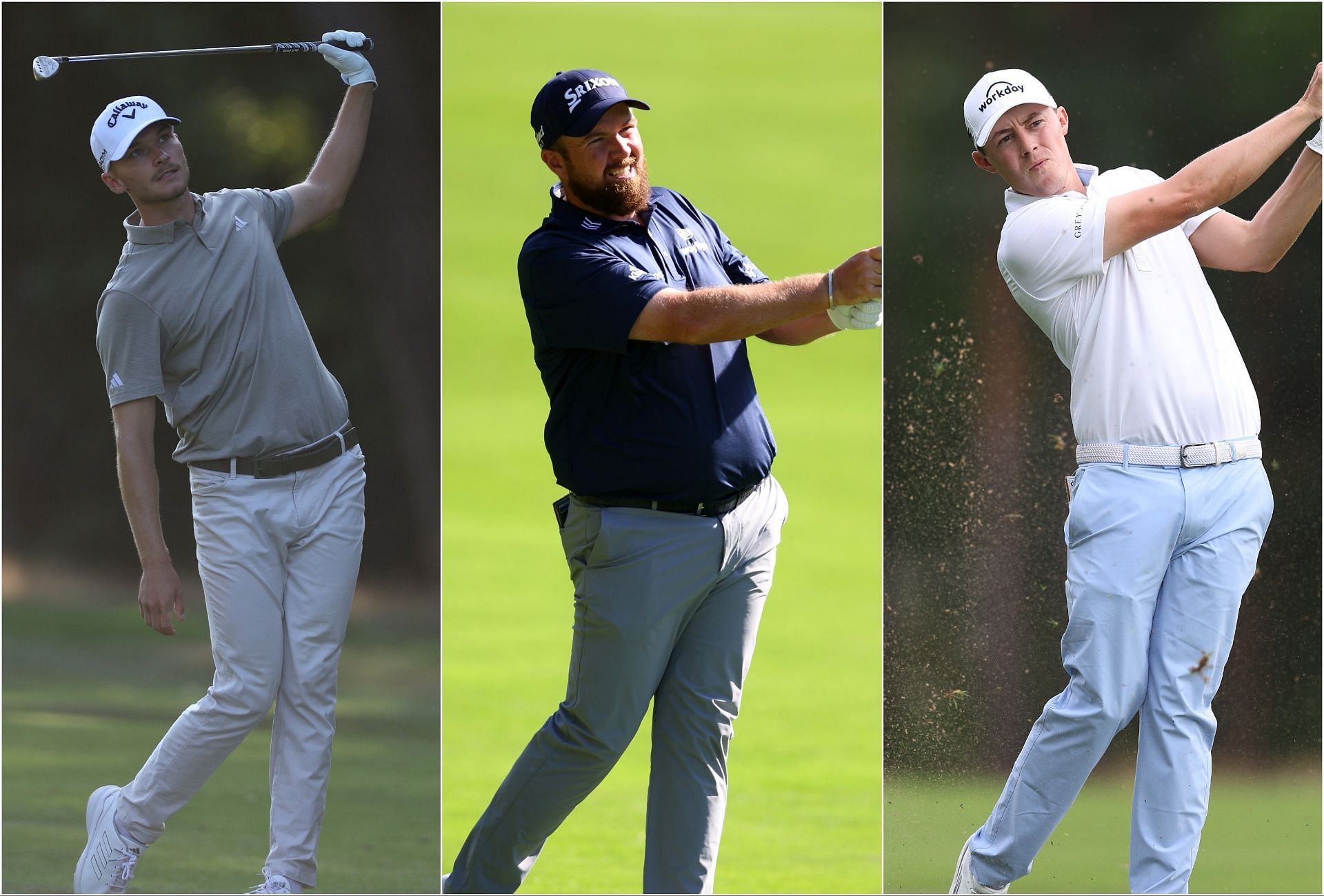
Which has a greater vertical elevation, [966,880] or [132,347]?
[132,347]

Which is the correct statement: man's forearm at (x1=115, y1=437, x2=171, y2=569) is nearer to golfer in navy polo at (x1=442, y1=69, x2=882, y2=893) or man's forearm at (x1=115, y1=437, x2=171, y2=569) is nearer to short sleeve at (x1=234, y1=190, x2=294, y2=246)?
short sleeve at (x1=234, y1=190, x2=294, y2=246)

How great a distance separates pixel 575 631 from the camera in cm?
315

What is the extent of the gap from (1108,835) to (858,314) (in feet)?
4.12

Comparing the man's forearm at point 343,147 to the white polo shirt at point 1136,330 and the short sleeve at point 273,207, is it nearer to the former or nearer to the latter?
the short sleeve at point 273,207

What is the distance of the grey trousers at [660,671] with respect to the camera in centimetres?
306

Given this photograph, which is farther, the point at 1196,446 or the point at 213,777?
the point at 213,777

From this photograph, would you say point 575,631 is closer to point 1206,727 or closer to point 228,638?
point 228,638

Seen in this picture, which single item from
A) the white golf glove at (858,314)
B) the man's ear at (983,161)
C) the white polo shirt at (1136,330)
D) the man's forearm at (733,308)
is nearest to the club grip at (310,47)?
the man's forearm at (733,308)

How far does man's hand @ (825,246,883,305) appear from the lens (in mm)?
2809

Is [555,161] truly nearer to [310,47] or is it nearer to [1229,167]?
[310,47]

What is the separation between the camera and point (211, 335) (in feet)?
10.4

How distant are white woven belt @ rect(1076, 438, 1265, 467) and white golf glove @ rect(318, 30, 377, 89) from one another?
1.62 meters

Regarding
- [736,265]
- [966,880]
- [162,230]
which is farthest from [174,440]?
[966,880]

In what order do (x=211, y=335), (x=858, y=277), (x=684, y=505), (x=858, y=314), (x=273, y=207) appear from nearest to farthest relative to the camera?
1. (x=858, y=277)
2. (x=858, y=314)
3. (x=684, y=505)
4. (x=211, y=335)
5. (x=273, y=207)
